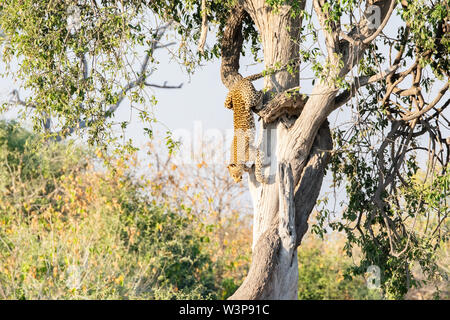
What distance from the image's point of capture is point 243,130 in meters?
6.08

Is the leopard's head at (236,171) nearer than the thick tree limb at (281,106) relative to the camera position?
No

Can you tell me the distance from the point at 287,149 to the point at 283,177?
315mm

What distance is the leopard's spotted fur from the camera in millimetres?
5980

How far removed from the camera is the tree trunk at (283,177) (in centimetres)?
580

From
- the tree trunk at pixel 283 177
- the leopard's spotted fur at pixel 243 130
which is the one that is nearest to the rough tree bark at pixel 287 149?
the tree trunk at pixel 283 177

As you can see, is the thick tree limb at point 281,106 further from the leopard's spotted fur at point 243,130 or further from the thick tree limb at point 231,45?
the thick tree limb at point 231,45

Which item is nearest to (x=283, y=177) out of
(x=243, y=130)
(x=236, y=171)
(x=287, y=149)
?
(x=287, y=149)

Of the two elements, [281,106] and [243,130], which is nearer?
[281,106]

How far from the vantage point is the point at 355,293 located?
35.9 feet

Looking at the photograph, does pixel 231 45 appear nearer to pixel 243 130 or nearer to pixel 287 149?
pixel 243 130

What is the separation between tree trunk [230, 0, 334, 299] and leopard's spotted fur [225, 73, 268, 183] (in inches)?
5.6

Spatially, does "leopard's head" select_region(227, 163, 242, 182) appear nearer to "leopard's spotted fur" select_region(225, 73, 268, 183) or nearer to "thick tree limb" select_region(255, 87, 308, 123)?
"leopard's spotted fur" select_region(225, 73, 268, 183)
